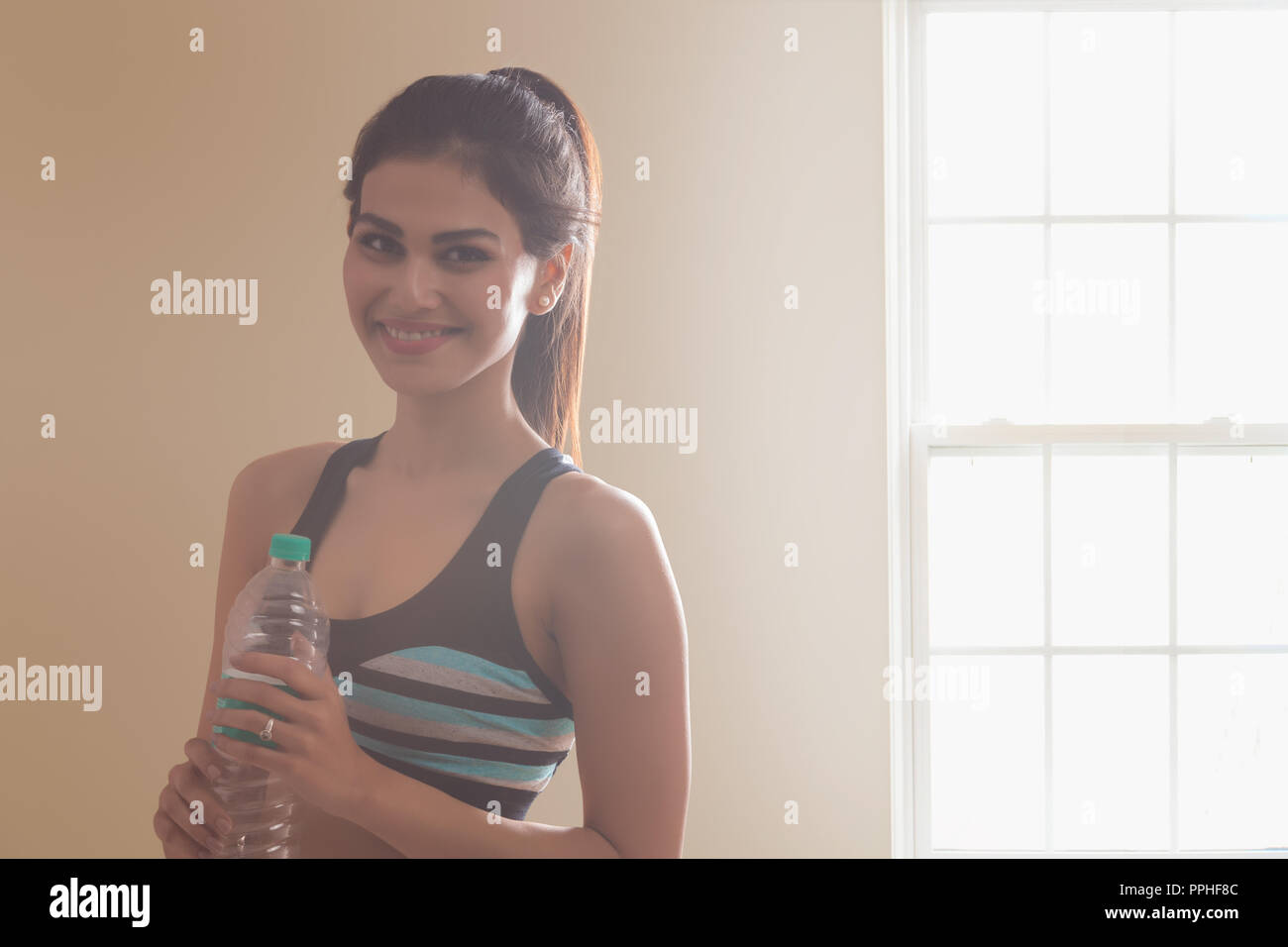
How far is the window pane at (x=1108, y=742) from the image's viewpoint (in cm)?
169

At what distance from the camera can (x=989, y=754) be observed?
5.59 feet

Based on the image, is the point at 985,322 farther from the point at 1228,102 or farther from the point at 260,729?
the point at 260,729

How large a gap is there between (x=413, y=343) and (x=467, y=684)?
1.84 ft

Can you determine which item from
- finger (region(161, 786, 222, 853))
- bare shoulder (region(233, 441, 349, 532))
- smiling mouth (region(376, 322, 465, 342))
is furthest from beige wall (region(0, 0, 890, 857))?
finger (region(161, 786, 222, 853))

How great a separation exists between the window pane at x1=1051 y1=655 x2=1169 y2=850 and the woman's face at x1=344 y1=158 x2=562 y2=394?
4.04 feet

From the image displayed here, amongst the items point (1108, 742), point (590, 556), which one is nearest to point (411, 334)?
point (590, 556)

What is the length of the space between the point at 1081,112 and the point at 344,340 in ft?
4.85

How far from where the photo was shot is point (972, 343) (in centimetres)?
172

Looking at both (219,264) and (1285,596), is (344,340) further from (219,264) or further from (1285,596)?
(1285,596)

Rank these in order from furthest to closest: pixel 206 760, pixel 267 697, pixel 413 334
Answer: pixel 413 334 → pixel 206 760 → pixel 267 697

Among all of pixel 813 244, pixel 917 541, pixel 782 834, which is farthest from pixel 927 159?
pixel 782 834

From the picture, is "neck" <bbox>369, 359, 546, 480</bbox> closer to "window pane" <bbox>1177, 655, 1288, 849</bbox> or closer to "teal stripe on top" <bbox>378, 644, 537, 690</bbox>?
"teal stripe on top" <bbox>378, 644, 537, 690</bbox>

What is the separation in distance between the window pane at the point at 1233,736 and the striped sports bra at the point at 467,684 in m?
1.21
